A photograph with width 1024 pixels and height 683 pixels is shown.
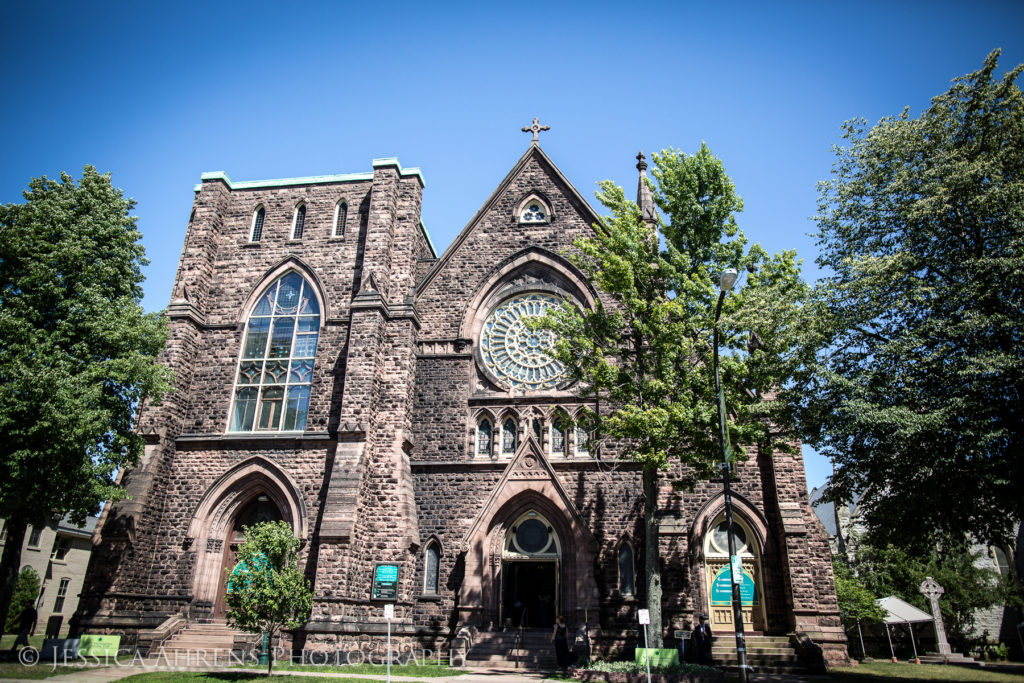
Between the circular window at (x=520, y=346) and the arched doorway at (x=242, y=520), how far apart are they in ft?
27.5

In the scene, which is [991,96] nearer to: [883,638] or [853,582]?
[853,582]

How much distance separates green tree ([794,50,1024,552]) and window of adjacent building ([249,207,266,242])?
19876 mm

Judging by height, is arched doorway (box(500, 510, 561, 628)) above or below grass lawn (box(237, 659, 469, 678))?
above

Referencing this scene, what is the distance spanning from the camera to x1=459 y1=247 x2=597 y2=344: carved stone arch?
23.4 m

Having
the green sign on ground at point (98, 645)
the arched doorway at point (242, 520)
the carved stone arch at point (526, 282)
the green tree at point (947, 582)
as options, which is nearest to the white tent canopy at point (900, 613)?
the green tree at point (947, 582)

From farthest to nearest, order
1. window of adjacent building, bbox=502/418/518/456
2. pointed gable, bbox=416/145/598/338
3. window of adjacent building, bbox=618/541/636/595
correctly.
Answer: pointed gable, bbox=416/145/598/338, window of adjacent building, bbox=502/418/518/456, window of adjacent building, bbox=618/541/636/595

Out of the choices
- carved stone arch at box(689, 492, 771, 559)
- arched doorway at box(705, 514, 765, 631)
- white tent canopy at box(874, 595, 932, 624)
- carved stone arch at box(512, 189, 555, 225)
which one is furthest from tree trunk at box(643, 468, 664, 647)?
white tent canopy at box(874, 595, 932, 624)

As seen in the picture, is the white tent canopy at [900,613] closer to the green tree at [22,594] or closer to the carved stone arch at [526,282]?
the carved stone arch at [526,282]

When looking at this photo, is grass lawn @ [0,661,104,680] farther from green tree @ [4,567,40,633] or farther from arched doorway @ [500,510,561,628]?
green tree @ [4,567,40,633]

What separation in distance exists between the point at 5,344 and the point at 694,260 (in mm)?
18077

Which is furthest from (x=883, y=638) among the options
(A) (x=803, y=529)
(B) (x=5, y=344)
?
(B) (x=5, y=344)

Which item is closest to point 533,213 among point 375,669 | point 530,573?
point 530,573

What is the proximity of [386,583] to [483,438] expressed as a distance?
18.2 ft

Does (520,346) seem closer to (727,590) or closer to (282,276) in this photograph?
(282,276)
